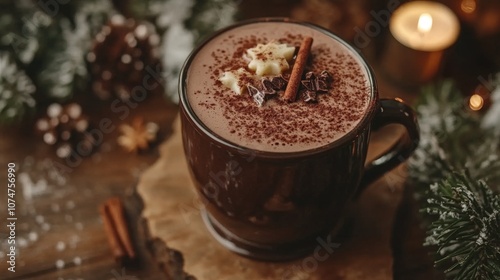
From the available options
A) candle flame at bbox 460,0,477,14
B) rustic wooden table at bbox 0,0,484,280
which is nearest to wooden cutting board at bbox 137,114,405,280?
rustic wooden table at bbox 0,0,484,280

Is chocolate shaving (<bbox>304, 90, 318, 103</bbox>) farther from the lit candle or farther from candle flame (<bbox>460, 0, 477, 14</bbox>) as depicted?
candle flame (<bbox>460, 0, 477, 14</bbox>)

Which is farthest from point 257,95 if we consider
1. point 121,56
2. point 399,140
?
point 121,56

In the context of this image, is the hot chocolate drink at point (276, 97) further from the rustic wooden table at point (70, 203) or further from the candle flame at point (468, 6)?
the candle flame at point (468, 6)

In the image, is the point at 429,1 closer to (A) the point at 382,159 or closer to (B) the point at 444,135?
(B) the point at 444,135

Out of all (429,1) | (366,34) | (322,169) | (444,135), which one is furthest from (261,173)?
(429,1)

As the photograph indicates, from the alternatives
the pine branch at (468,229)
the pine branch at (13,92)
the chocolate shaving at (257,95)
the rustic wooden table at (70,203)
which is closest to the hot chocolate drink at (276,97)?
the chocolate shaving at (257,95)

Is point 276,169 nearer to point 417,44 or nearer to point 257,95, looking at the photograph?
point 257,95
